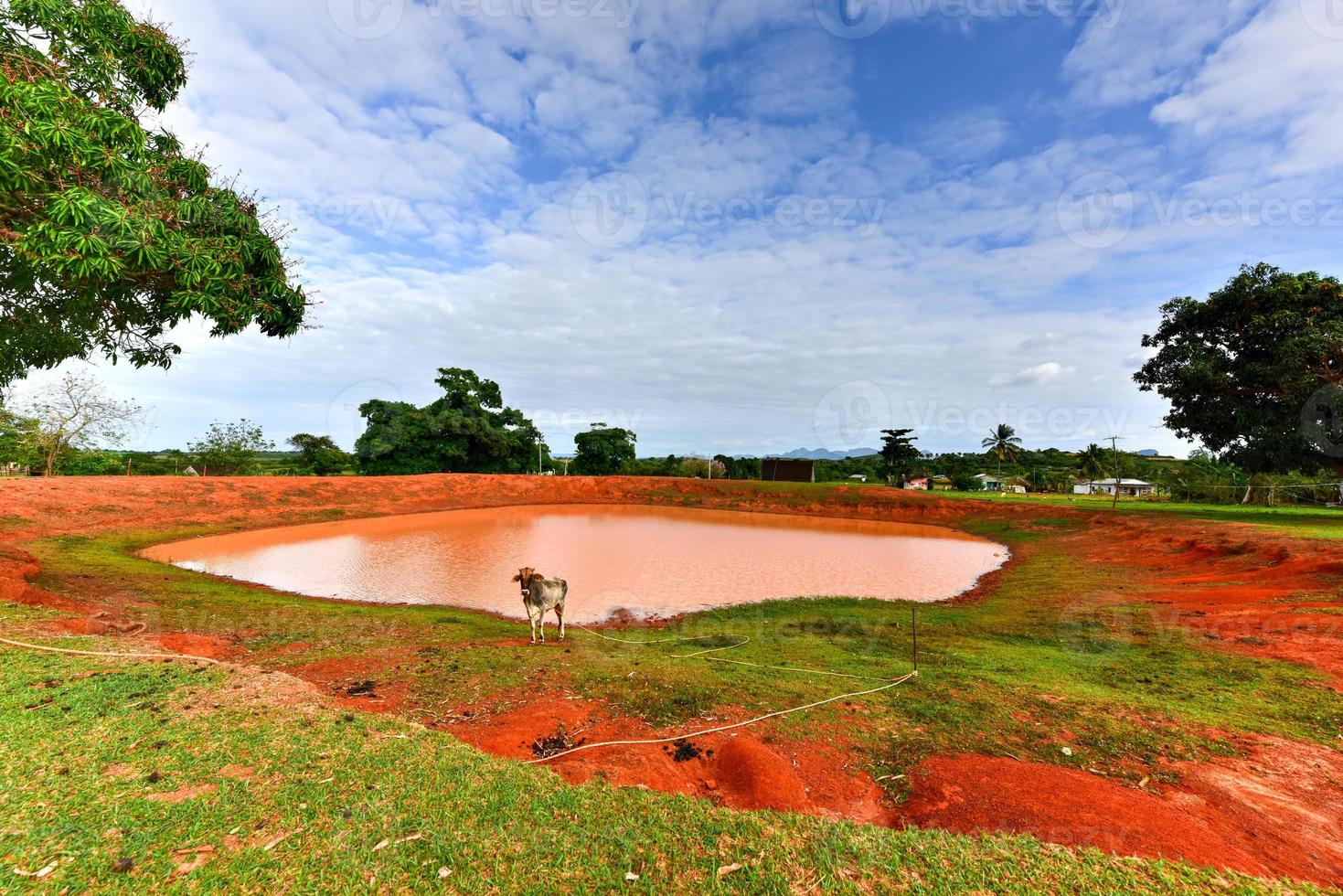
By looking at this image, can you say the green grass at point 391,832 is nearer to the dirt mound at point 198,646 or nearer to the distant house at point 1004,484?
the dirt mound at point 198,646

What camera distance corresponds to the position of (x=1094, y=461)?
62688mm

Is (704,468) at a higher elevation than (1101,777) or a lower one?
higher

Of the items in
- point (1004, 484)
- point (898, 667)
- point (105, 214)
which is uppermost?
point (105, 214)

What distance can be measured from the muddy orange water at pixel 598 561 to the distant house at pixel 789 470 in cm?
2802

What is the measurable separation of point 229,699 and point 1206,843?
26.9 ft

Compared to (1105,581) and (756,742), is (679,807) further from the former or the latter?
(1105,581)

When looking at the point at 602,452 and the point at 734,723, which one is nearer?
the point at 734,723

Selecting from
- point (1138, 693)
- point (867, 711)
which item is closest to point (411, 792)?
point (867, 711)

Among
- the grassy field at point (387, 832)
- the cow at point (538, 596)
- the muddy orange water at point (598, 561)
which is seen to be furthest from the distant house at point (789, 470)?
the grassy field at point (387, 832)

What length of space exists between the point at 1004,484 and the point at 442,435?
250ft

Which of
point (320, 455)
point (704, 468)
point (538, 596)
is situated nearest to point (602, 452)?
point (704, 468)

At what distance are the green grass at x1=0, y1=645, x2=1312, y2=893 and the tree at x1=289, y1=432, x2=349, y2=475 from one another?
203ft

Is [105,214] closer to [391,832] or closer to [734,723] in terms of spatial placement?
[391,832]

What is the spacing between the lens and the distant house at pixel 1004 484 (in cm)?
6894
